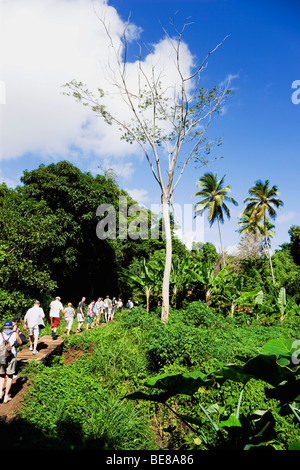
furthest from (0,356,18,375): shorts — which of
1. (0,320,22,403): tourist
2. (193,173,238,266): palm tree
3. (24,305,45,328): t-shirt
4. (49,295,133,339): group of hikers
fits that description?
(193,173,238,266): palm tree

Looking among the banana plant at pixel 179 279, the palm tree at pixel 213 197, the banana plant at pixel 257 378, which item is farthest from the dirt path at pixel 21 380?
the palm tree at pixel 213 197

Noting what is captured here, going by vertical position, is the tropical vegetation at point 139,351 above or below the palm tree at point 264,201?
below

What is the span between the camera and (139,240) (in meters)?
24.2

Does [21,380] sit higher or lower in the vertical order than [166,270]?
lower

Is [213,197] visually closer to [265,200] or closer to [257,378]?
[265,200]

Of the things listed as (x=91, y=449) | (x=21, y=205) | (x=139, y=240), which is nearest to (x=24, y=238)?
(x=21, y=205)

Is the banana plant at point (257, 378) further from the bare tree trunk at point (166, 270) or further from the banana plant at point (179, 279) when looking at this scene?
the banana plant at point (179, 279)

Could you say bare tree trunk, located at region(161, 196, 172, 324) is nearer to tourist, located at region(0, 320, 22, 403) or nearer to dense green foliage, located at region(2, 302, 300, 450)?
dense green foliage, located at region(2, 302, 300, 450)

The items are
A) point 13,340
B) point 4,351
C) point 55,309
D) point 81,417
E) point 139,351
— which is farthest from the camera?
point 55,309

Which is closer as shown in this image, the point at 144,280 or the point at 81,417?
the point at 81,417

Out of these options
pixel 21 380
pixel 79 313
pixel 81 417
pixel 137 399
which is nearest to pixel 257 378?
pixel 137 399

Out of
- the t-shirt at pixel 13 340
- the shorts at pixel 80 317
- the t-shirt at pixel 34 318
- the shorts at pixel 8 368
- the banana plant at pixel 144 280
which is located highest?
the banana plant at pixel 144 280
